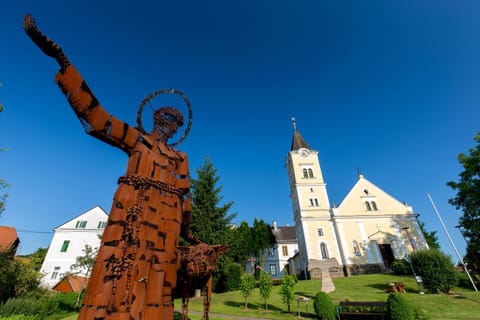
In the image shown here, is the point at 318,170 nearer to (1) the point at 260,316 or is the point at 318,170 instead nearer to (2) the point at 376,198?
Result: (2) the point at 376,198

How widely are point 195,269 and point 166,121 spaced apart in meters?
2.37

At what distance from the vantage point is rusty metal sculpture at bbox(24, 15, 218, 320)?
2.07 m

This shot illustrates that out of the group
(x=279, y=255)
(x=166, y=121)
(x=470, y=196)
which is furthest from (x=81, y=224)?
(x=470, y=196)

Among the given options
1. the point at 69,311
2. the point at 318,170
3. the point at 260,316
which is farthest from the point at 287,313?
the point at 318,170

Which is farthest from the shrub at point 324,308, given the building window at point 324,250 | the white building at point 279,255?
Answer: the white building at point 279,255

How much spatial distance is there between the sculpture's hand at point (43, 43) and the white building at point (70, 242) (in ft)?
→ 92.5

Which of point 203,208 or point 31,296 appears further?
point 203,208

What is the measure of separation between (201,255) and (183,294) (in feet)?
1.99

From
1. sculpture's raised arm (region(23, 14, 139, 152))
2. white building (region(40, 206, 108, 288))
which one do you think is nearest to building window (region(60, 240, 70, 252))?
white building (region(40, 206, 108, 288))

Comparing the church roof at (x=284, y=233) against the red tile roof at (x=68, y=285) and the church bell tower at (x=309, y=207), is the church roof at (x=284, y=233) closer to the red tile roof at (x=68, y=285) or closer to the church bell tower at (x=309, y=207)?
the church bell tower at (x=309, y=207)

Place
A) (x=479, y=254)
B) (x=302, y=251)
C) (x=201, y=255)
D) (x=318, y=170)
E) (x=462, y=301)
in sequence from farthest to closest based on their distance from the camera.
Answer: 1. (x=318, y=170)
2. (x=302, y=251)
3. (x=479, y=254)
4. (x=462, y=301)
5. (x=201, y=255)

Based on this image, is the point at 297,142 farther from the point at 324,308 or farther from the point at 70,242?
the point at 70,242

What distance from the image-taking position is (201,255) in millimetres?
2971

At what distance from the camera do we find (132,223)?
2416mm
